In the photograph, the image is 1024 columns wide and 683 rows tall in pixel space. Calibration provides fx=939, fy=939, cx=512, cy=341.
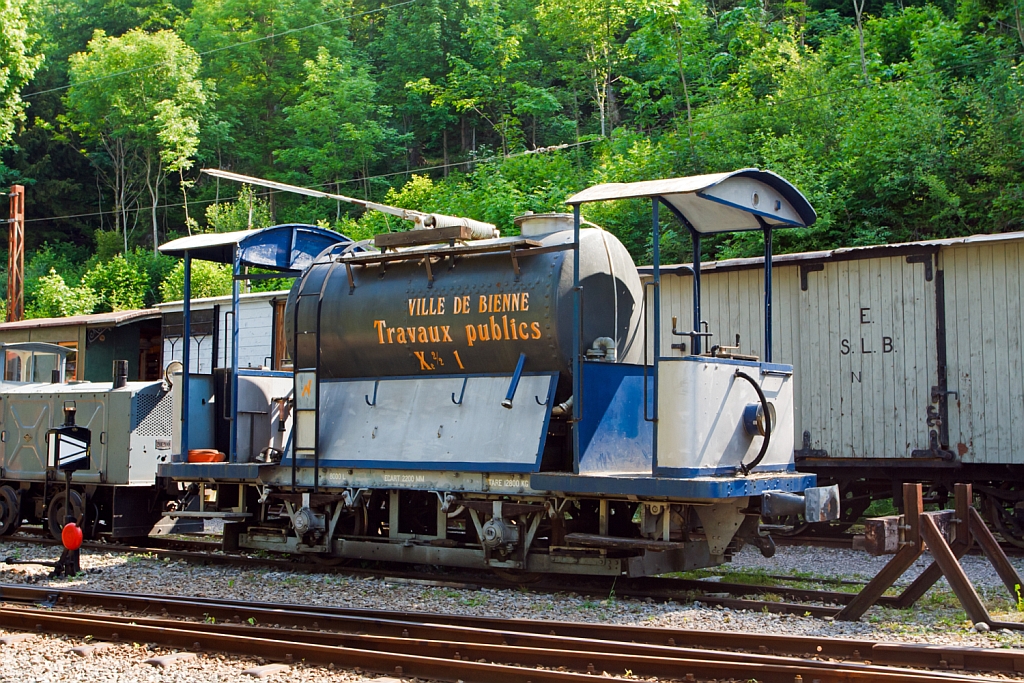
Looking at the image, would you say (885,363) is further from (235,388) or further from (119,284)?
(119,284)

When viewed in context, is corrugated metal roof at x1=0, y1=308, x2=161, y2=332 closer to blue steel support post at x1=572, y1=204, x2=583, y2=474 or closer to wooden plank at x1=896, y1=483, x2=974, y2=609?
blue steel support post at x1=572, y1=204, x2=583, y2=474

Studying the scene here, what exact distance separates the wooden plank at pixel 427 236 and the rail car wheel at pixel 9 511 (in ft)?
25.3

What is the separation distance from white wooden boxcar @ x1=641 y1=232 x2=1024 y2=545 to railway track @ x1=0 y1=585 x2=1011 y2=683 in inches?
235

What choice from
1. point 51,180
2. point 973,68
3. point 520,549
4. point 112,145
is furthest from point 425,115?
point 520,549

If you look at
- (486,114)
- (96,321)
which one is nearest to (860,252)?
(96,321)

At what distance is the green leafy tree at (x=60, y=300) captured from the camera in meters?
34.6

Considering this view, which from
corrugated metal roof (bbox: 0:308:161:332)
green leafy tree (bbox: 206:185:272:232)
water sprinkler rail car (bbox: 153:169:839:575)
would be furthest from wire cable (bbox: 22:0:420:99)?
water sprinkler rail car (bbox: 153:169:839:575)

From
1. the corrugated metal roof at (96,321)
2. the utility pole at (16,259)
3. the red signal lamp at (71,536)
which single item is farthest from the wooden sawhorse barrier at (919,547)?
the utility pole at (16,259)

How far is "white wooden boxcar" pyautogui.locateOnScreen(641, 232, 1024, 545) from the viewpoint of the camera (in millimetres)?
11312

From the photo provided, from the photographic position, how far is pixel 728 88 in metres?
26.1

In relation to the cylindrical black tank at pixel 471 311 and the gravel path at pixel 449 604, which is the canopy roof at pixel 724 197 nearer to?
the cylindrical black tank at pixel 471 311

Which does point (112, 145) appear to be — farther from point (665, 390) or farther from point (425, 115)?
point (665, 390)

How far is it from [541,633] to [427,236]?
4.39m

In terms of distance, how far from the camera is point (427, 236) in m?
9.76
